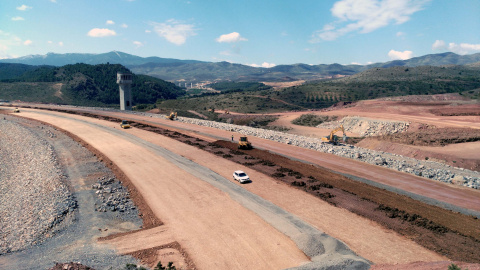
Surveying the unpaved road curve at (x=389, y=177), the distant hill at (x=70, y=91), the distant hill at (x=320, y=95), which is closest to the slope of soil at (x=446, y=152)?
the unpaved road curve at (x=389, y=177)

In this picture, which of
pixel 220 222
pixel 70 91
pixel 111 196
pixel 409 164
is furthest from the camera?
pixel 70 91

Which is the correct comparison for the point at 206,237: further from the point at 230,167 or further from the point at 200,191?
the point at 230,167

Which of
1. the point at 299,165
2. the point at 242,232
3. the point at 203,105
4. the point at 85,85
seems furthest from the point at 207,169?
the point at 85,85

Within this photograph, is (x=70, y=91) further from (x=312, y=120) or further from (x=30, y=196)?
(x=30, y=196)

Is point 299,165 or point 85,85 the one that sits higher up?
point 85,85

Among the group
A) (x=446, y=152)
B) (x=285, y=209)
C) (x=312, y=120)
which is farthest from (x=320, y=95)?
(x=285, y=209)

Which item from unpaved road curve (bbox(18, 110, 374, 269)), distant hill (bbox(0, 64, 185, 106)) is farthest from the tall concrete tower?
unpaved road curve (bbox(18, 110, 374, 269))
